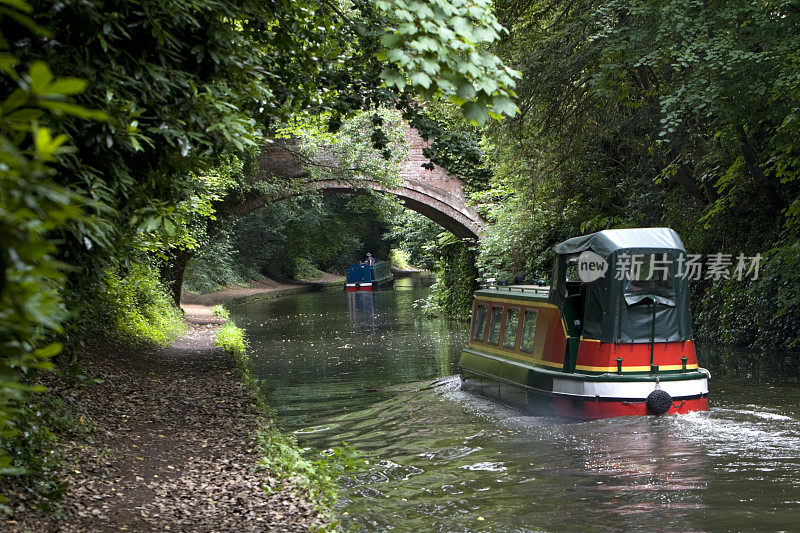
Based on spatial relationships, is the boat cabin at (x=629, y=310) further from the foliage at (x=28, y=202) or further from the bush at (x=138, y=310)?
the foliage at (x=28, y=202)

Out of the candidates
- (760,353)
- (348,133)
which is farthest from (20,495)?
(348,133)

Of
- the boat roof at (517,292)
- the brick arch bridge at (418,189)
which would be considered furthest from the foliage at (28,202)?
the brick arch bridge at (418,189)

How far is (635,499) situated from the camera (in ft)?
21.7

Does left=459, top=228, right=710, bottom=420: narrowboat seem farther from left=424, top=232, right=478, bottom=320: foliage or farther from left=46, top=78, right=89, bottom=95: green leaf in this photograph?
left=424, top=232, right=478, bottom=320: foliage

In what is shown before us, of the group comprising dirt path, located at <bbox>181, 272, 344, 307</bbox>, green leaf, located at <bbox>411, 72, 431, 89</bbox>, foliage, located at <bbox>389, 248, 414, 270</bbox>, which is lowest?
dirt path, located at <bbox>181, 272, 344, 307</bbox>

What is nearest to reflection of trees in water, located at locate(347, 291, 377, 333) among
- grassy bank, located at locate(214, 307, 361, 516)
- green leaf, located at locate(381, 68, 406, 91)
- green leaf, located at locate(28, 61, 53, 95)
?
grassy bank, located at locate(214, 307, 361, 516)

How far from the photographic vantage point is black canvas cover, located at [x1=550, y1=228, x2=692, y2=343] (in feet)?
30.6

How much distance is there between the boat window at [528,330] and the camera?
419 inches

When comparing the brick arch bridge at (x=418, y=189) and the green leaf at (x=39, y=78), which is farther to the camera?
the brick arch bridge at (x=418, y=189)

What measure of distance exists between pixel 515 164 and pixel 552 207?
62.4 inches

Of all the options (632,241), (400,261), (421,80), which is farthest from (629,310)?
(400,261)

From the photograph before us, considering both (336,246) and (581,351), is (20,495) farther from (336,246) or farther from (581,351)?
(336,246)

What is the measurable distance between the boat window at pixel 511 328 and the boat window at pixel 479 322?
0.96m

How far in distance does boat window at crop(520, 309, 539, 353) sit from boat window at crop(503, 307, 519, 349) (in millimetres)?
258
